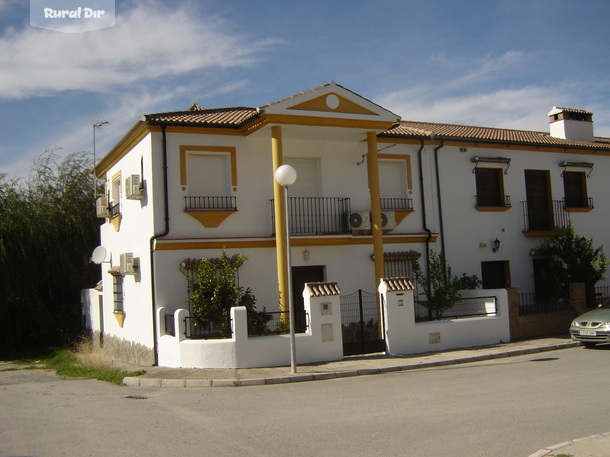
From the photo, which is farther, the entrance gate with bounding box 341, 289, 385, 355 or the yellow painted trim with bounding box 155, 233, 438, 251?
the yellow painted trim with bounding box 155, 233, 438, 251

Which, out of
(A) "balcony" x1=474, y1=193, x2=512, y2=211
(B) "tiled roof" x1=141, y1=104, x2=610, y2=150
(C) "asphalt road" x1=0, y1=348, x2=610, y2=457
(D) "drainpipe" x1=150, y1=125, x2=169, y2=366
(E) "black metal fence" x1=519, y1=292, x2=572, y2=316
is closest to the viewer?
(C) "asphalt road" x1=0, y1=348, x2=610, y2=457

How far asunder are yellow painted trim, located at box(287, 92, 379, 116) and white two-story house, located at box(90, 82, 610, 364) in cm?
3

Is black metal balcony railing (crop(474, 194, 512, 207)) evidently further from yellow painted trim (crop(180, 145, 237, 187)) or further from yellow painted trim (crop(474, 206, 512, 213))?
yellow painted trim (crop(180, 145, 237, 187))

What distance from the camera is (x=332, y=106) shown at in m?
15.6

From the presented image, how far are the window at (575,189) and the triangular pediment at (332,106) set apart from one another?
8.53 m

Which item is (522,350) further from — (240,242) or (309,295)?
(240,242)

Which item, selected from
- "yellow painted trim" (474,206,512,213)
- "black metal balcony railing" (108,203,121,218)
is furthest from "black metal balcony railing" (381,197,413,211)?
"black metal balcony railing" (108,203,121,218)

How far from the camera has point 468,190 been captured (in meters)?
19.2

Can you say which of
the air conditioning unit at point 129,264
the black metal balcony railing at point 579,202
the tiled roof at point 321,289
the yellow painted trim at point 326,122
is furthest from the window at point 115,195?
the black metal balcony railing at point 579,202

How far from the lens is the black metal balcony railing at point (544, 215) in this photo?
20047 millimetres

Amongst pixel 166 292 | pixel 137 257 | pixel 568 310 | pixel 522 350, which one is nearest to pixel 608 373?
pixel 522 350

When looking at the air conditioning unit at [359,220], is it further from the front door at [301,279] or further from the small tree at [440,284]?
the small tree at [440,284]

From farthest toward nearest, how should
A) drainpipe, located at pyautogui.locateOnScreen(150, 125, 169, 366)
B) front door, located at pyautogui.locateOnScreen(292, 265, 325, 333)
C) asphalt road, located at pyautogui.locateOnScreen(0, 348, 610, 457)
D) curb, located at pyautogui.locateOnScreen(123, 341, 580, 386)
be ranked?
front door, located at pyautogui.locateOnScreen(292, 265, 325, 333)
drainpipe, located at pyautogui.locateOnScreen(150, 125, 169, 366)
curb, located at pyautogui.locateOnScreen(123, 341, 580, 386)
asphalt road, located at pyautogui.locateOnScreen(0, 348, 610, 457)

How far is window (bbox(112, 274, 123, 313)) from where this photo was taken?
59.7ft
